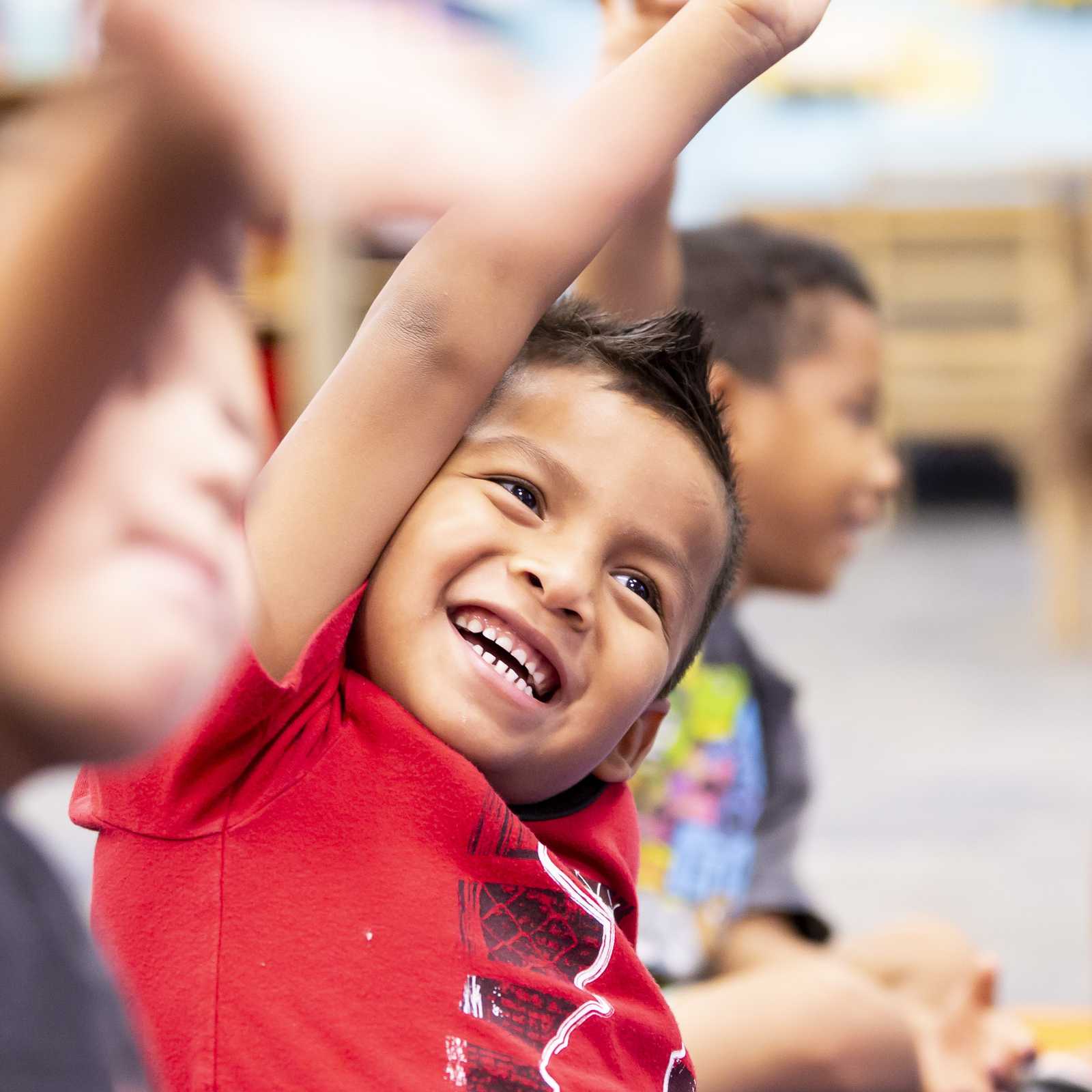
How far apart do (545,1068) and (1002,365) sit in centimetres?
406

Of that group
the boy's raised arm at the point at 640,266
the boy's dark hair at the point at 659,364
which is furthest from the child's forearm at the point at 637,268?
the boy's dark hair at the point at 659,364

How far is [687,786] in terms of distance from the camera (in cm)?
115

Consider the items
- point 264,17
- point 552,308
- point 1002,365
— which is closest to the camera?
point 264,17

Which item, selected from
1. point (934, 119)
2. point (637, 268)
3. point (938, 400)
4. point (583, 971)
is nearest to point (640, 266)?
point (637, 268)

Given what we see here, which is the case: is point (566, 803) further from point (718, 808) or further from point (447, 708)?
point (718, 808)

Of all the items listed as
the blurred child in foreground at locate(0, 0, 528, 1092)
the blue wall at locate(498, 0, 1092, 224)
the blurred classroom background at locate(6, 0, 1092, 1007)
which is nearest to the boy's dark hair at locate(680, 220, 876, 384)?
the blurred classroom background at locate(6, 0, 1092, 1007)

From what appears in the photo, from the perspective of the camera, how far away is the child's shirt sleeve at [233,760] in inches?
22.0

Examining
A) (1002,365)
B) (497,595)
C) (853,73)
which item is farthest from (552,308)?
(853,73)

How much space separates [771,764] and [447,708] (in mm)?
669

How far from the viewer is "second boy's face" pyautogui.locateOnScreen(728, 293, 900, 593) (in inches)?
52.7

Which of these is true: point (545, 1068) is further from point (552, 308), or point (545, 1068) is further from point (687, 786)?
point (687, 786)

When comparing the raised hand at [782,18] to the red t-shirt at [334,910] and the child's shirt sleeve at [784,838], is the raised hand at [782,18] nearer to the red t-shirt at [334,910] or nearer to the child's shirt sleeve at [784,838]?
the red t-shirt at [334,910]

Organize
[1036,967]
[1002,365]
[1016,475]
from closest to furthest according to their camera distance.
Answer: [1036,967] → [1002,365] → [1016,475]

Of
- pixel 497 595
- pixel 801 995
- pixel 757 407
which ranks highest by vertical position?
pixel 497 595
